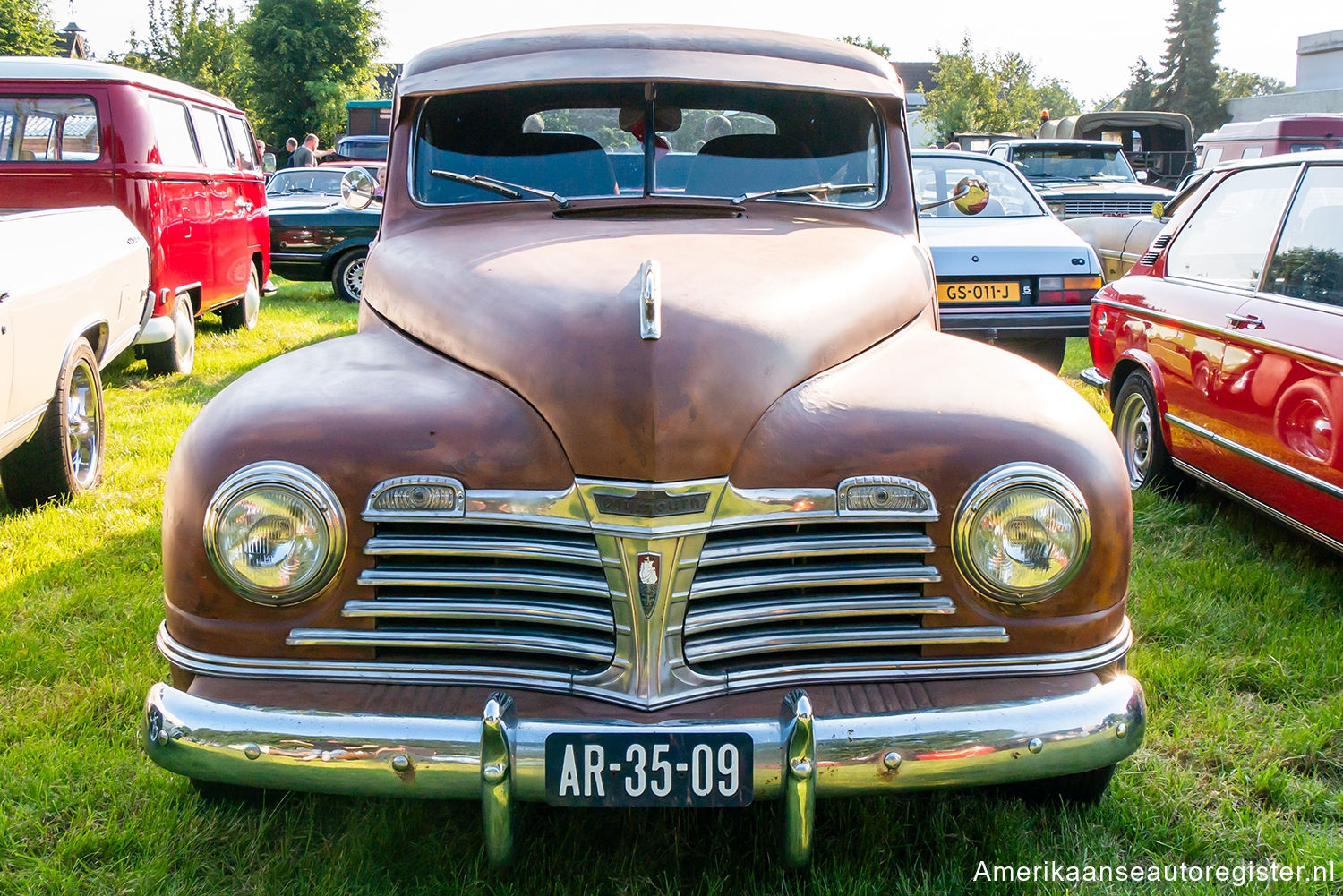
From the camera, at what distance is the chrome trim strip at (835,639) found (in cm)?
212

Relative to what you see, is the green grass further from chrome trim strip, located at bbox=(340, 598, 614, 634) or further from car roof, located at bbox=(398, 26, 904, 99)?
car roof, located at bbox=(398, 26, 904, 99)

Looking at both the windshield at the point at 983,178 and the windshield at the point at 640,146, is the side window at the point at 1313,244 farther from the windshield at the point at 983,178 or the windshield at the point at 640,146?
the windshield at the point at 983,178

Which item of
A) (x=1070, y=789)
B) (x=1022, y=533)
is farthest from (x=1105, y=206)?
(x=1022, y=533)

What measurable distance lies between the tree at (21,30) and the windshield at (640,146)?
3227 centimetres

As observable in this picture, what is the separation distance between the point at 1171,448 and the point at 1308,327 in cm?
114

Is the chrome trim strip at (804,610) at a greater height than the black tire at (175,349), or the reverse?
the chrome trim strip at (804,610)

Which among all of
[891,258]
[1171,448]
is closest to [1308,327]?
[1171,448]

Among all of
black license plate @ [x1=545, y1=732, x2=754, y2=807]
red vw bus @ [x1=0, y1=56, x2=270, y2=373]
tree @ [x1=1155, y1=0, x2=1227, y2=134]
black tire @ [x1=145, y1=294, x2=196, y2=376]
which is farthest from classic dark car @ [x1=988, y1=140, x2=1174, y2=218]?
tree @ [x1=1155, y1=0, x2=1227, y2=134]

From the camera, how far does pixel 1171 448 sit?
15.8 ft

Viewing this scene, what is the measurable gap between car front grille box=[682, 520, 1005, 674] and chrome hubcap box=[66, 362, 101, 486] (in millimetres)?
4088

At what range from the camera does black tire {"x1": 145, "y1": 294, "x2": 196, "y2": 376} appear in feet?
25.5

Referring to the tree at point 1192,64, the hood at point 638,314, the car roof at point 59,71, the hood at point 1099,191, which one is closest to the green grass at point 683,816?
the hood at point 638,314

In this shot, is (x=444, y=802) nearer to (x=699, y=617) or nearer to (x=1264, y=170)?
(x=699, y=617)

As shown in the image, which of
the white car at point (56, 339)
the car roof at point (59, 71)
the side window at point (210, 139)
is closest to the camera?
the white car at point (56, 339)
